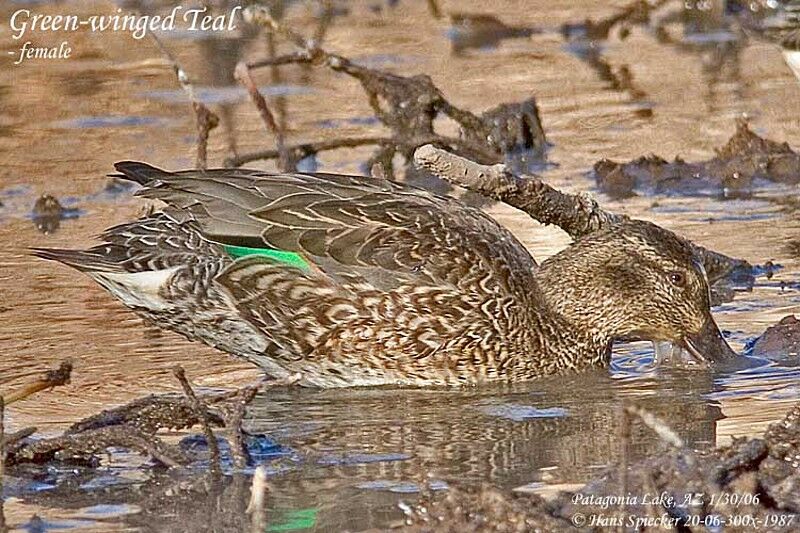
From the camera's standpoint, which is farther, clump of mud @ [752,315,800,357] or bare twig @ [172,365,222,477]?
clump of mud @ [752,315,800,357]

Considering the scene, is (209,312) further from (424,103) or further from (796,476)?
(424,103)

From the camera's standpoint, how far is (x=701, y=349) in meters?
6.91

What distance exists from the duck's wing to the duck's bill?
58 centimetres

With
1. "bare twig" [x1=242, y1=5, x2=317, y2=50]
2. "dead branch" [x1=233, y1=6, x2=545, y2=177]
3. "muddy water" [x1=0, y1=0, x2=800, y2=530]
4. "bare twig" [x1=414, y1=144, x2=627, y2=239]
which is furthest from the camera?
"dead branch" [x1=233, y1=6, x2=545, y2=177]

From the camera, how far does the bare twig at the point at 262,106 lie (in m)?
8.90

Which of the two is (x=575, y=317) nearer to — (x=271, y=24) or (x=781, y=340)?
(x=781, y=340)

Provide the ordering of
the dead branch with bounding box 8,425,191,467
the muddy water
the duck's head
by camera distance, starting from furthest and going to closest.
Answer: the duck's head < the muddy water < the dead branch with bounding box 8,425,191,467

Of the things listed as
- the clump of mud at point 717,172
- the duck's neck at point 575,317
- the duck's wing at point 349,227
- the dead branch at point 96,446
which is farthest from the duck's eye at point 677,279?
the clump of mud at point 717,172

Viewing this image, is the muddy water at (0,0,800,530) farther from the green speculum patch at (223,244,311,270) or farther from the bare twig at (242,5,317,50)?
the bare twig at (242,5,317,50)

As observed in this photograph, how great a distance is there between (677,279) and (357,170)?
3821 millimetres

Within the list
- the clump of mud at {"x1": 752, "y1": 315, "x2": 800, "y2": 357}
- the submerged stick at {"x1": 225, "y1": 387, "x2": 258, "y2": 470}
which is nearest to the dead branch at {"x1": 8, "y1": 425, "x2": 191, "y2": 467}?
the submerged stick at {"x1": 225, "y1": 387, "x2": 258, "y2": 470}

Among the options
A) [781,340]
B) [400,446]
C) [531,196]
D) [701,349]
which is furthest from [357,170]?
[400,446]

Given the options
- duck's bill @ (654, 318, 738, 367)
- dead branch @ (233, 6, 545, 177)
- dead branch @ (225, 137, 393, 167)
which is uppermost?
dead branch @ (233, 6, 545, 177)

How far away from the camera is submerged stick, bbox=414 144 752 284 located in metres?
7.28
